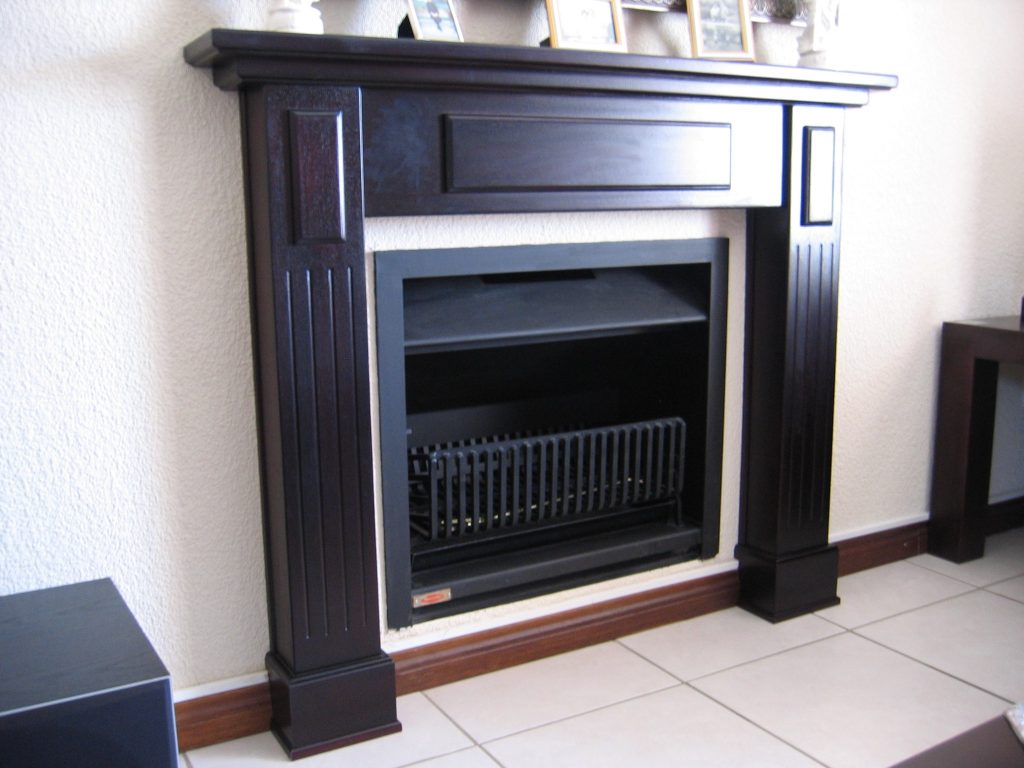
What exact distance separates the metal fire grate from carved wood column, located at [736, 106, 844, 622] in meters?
0.20

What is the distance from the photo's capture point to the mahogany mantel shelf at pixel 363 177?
162 centimetres

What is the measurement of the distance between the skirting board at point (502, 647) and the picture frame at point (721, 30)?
112 cm

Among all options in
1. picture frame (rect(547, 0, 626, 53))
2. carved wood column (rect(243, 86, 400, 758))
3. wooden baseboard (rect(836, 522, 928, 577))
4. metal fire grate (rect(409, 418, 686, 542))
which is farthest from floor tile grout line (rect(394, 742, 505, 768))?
picture frame (rect(547, 0, 626, 53))

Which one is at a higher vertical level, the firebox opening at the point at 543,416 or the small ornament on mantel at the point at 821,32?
the small ornament on mantel at the point at 821,32

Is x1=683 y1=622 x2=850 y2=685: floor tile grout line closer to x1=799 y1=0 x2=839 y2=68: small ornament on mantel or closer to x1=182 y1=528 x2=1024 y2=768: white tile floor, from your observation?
x1=182 y1=528 x2=1024 y2=768: white tile floor

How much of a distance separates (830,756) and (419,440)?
3.17ft

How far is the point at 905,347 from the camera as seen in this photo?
8.48 ft

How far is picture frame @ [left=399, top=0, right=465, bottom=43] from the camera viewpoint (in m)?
1.73

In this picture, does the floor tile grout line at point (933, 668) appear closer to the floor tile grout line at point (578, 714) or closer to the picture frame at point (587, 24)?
the floor tile grout line at point (578, 714)

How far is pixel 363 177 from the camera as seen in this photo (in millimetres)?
1688

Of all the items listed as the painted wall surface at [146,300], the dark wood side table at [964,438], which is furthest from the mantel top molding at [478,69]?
the dark wood side table at [964,438]

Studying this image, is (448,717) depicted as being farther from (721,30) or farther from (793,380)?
(721,30)

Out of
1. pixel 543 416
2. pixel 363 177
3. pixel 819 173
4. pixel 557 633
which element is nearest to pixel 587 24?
pixel 363 177

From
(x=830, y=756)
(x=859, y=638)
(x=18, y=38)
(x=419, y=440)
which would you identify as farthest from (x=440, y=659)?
(x=18, y=38)
